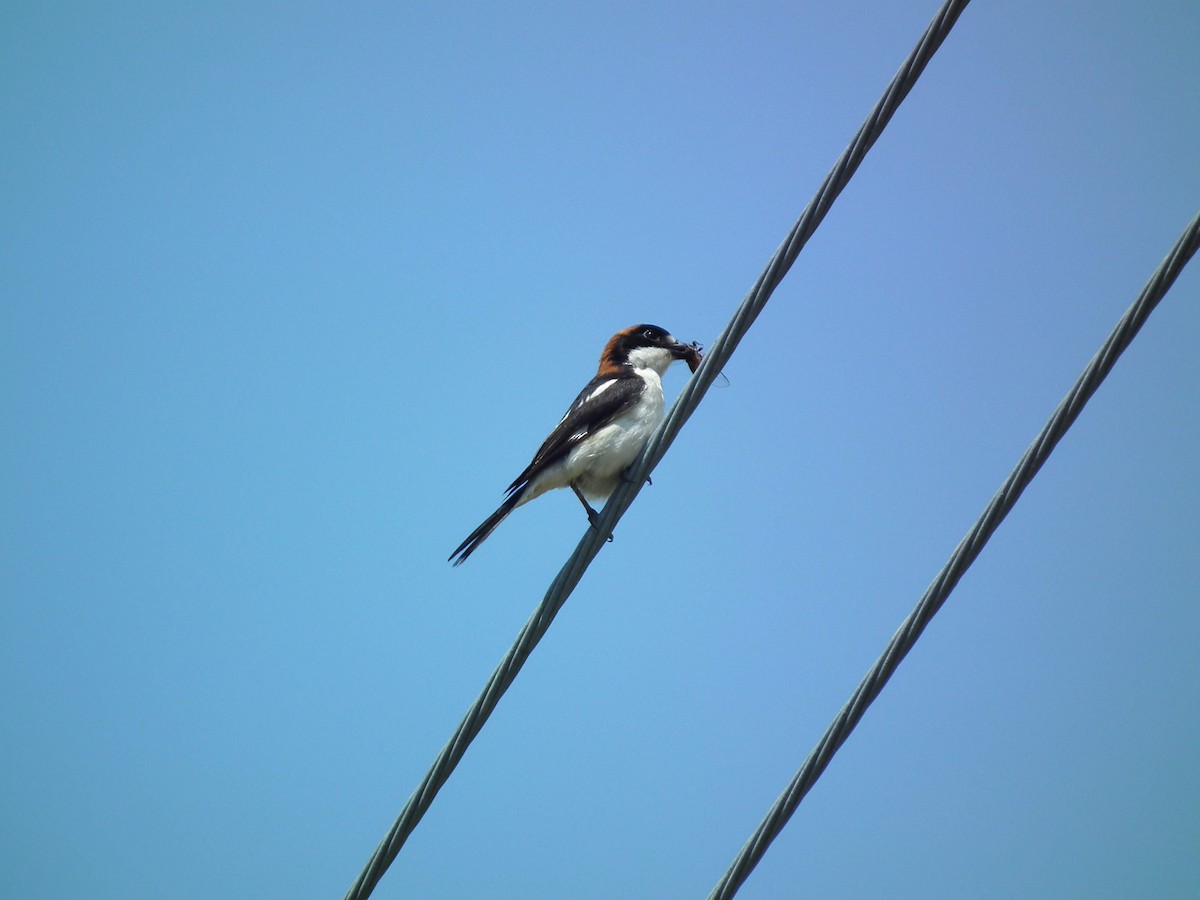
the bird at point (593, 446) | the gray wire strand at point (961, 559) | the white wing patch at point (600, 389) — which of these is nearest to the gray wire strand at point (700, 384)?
the gray wire strand at point (961, 559)

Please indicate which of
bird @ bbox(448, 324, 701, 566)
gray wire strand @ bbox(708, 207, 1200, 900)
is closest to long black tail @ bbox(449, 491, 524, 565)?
bird @ bbox(448, 324, 701, 566)

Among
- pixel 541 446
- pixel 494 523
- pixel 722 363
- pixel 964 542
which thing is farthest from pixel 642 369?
pixel 964 542

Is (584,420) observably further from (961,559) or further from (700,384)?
(961,559)

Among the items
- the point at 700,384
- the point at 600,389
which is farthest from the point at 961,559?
the point at 600,389

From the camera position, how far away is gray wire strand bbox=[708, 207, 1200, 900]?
3379mm

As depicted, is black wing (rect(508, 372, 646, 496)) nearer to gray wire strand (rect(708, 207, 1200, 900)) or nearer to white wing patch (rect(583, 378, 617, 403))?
white wing patch (rect(583, 378, 617, 403))

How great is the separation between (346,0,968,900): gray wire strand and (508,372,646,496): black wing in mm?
2207

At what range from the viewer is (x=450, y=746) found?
365cm

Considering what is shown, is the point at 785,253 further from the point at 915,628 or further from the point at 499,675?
the point at 499,675

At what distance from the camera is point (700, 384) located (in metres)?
3.96

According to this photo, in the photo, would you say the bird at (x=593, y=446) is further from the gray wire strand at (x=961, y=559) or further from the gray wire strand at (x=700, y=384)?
the gray wire strand at (x=961, y=559)

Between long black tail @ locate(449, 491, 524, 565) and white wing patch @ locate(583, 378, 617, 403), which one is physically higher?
white wing patch @ locate(583, 378, 617, 403)

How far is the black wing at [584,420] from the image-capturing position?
6.36 m

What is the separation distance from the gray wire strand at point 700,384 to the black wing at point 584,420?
2.21 m
